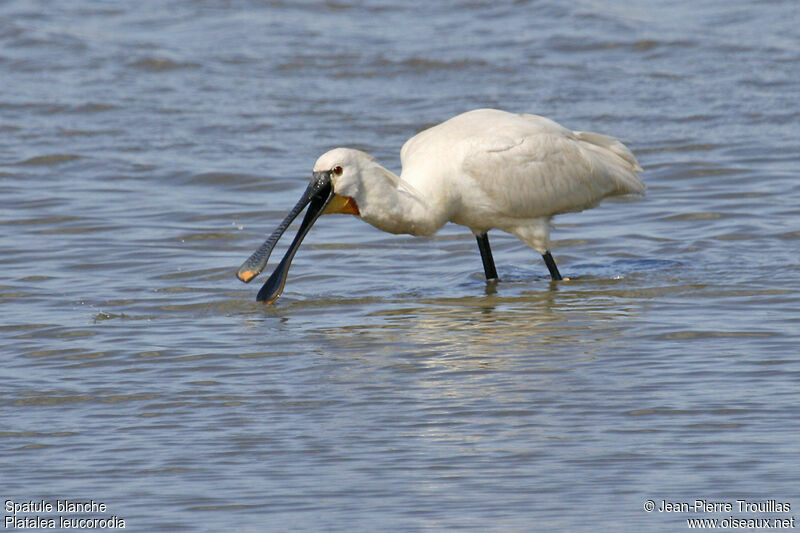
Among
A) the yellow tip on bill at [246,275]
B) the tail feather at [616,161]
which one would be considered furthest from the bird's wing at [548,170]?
the yellow tip on bill at [246,275]

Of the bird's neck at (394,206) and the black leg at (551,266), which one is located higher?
the bird's neck at (394,206)

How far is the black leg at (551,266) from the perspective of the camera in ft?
29.9

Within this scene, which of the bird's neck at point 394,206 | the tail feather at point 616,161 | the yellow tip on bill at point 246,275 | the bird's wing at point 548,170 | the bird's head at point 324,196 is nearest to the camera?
the bird's head at point 324,196

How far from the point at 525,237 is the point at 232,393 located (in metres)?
3.20

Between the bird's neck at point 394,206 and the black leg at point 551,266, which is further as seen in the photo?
the black leg at point 551,266

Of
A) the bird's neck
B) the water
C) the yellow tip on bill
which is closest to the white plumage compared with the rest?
the bird's neck

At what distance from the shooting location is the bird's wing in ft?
28.8

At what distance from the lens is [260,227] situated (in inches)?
428

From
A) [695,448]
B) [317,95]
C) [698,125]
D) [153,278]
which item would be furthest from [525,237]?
[317,95]

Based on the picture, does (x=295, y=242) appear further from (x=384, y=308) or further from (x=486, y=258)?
(x=486, y=258)

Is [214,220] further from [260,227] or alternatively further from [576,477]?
→ [576,477]

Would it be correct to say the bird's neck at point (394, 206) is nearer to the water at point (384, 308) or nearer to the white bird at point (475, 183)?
the white bird at point (475, 183)

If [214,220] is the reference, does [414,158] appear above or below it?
above

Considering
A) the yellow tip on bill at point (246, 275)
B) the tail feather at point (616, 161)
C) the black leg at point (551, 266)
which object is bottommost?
the black leg at point (551, 266)
